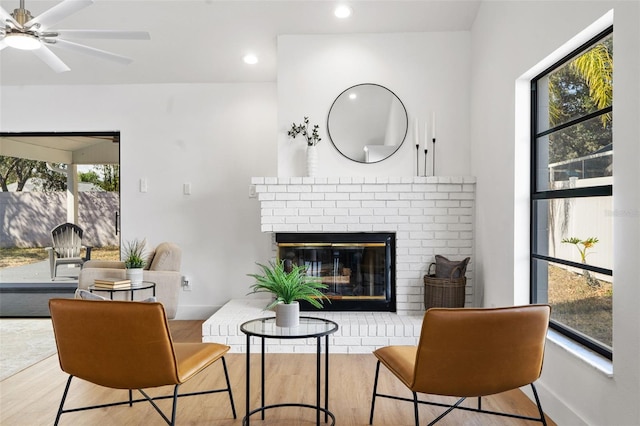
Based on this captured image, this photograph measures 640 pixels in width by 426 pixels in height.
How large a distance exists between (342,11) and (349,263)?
2.00 meters

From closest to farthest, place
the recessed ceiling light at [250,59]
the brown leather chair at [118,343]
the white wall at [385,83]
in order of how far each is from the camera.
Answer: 1. the brown leather chair at [118,343]
2. the white wall at [385,83]
3. the recessed ceiling light at [250,59]

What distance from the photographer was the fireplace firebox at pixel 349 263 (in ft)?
14.2

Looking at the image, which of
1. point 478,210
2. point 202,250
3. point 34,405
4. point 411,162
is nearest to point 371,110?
point 411,162

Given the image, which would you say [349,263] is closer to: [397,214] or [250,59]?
[397,214]

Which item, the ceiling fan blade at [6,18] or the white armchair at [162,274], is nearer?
the ceiling fan blade at [6,18]

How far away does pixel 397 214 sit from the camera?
427cm

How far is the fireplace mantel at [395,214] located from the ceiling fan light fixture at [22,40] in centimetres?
185

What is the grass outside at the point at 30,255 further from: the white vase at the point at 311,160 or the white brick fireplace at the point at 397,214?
the white vase at the point at 311,160

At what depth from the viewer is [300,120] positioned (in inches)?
173

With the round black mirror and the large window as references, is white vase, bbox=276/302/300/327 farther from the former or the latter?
the round black mirror

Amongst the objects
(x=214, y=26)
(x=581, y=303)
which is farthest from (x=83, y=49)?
(x=581, y=303)

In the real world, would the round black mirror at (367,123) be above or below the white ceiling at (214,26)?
below

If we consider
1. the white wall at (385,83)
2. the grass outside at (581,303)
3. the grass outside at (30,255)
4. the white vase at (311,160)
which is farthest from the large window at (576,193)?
the grass outside at (30,255)

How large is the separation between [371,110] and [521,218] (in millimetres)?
1649
